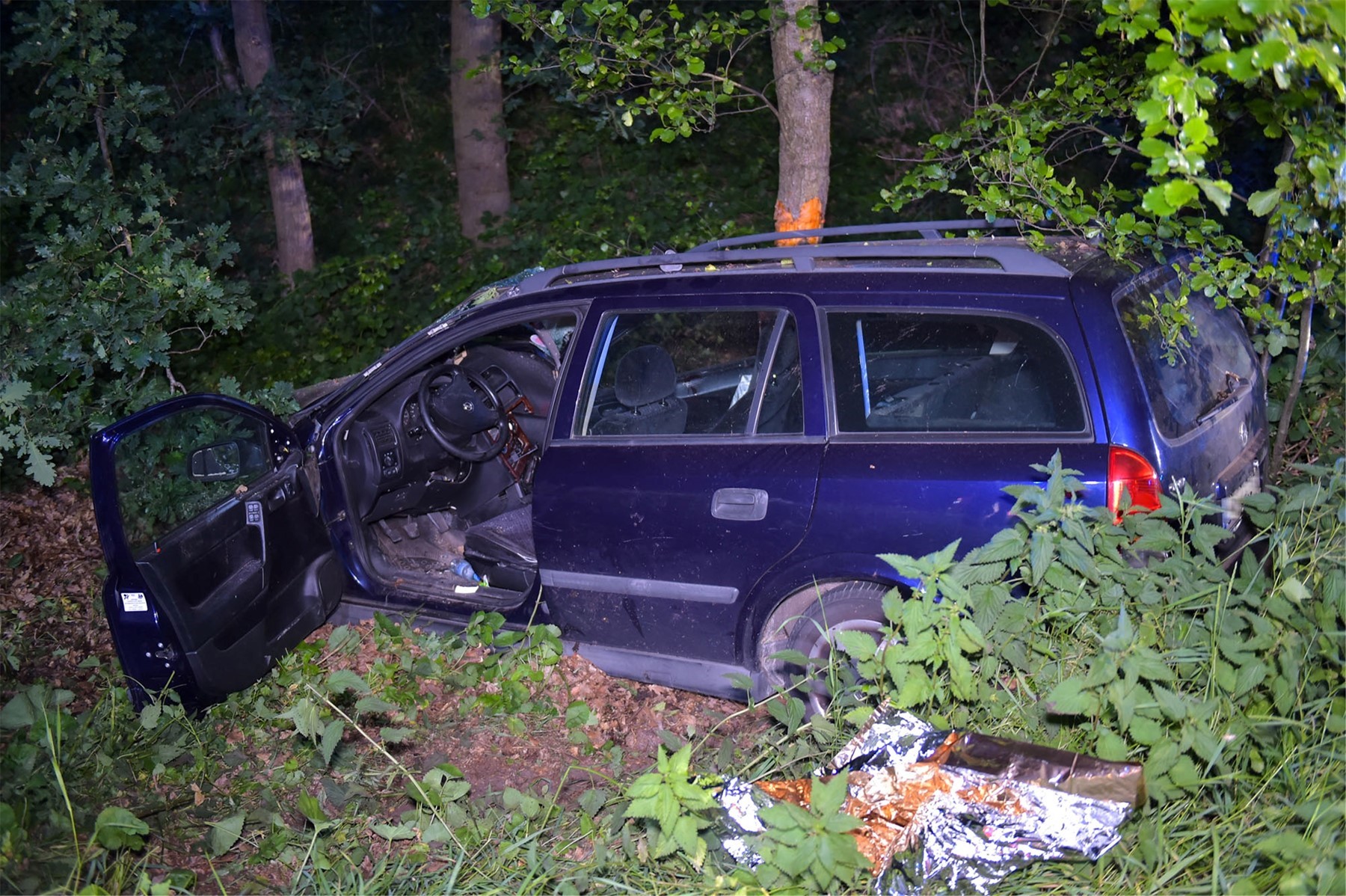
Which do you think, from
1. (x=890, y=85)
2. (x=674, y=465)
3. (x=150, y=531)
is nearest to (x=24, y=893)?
(x=150, y=531)

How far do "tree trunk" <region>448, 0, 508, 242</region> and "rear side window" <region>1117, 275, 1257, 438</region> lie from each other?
7121mm

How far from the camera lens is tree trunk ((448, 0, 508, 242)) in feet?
31.0

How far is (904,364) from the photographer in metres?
3.83

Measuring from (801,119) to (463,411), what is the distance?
266 cm

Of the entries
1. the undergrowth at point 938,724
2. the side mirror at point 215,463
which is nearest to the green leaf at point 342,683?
the undergrowth at point 938,724

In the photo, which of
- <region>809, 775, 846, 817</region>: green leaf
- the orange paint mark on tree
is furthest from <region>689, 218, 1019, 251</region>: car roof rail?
<region>809, 775, 846, 817</region>: green leaf

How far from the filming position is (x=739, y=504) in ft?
12.6

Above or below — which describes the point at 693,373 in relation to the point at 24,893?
above

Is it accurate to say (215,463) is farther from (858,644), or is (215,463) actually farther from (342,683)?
(858,644)

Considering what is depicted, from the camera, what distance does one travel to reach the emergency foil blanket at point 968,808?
8.91 feet

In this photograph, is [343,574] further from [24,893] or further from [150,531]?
[24,893]

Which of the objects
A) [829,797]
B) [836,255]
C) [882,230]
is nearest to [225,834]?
[829,797]

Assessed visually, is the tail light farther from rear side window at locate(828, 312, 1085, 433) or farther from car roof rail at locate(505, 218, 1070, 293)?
car roof rail at locate(505, 218, 1070, 293)

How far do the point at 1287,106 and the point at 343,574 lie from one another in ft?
13.3
